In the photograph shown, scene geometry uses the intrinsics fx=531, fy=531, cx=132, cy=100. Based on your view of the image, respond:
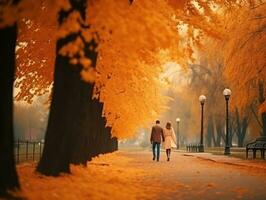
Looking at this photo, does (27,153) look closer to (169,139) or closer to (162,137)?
(162,137)

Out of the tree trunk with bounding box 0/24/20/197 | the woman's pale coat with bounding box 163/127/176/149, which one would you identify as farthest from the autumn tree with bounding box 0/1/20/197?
the woman's pale coat with bounding box 163/127/176/149

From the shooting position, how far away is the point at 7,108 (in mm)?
8500

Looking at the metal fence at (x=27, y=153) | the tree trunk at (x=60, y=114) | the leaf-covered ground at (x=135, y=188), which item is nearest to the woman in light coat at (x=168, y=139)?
the metal fence at (x=27, y=153)

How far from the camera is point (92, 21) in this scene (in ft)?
26.0

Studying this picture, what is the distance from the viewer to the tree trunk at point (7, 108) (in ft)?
27.5

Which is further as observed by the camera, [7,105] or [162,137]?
[162,137]

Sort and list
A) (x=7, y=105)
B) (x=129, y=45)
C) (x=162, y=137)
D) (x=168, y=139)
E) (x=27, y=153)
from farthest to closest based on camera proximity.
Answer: (x=168, y=139) < (x=162, y=137) < (x=27, y=153) < (x=7, y=105) < (x=129, y=45)

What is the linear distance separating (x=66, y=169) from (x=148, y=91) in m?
18.9

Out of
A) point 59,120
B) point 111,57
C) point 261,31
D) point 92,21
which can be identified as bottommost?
point 59,120

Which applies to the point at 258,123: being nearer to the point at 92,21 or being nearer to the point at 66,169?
the point at 66,169

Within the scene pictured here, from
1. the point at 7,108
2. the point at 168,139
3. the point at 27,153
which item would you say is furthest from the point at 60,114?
the point at 168,139

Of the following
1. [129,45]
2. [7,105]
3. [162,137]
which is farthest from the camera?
[162,137]

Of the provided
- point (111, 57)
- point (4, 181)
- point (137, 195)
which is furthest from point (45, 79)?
point (4, 181)

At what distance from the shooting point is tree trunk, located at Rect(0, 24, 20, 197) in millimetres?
8367
